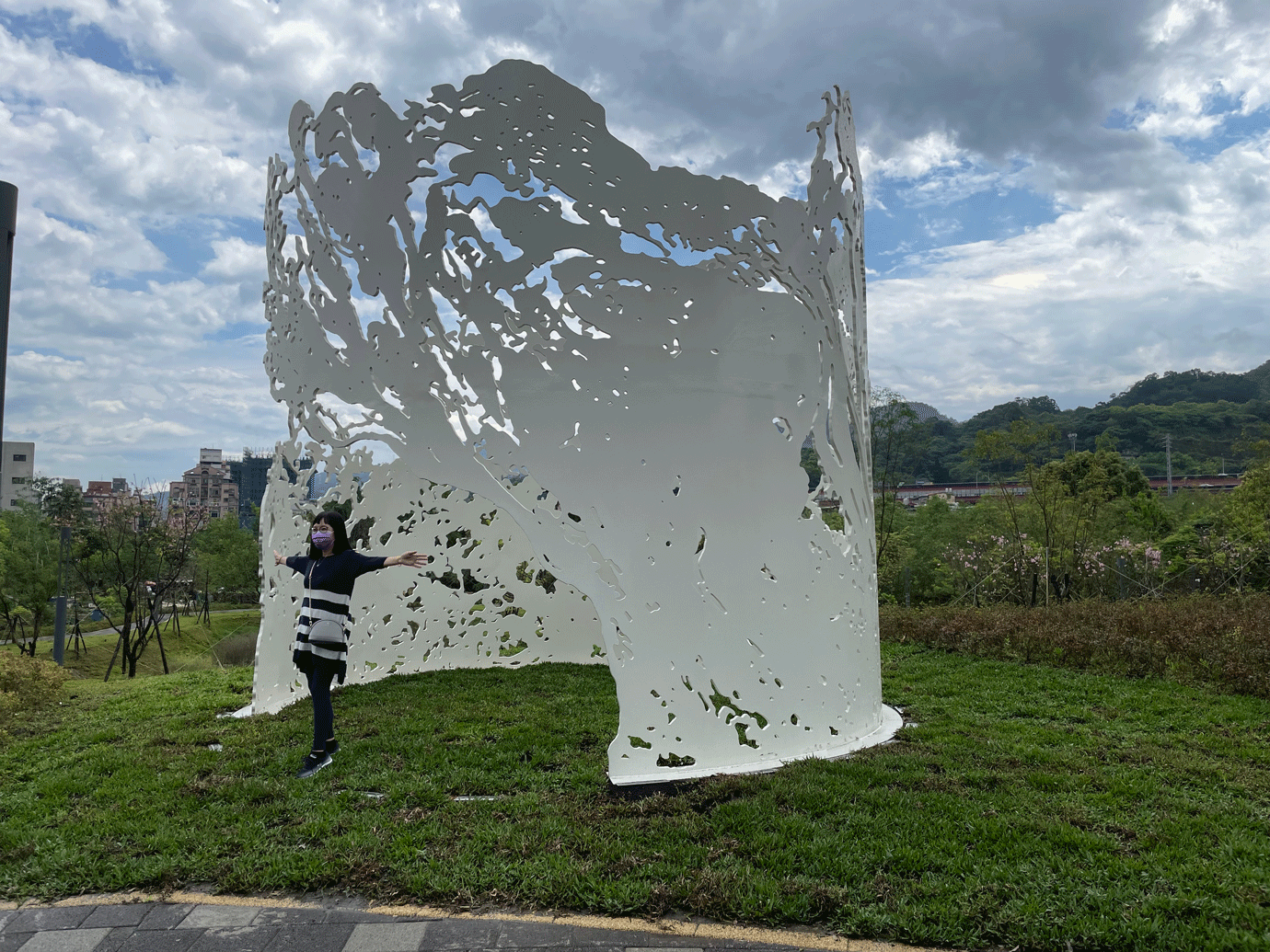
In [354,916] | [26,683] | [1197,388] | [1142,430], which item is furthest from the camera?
[1197,388]

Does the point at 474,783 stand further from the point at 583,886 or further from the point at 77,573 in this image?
the point at 77,573

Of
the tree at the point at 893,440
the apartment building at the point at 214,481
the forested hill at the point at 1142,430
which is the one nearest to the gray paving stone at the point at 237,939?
the tree at the point at 893,440

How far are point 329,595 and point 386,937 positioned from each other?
8.02 ft

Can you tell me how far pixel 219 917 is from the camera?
2.95 meters

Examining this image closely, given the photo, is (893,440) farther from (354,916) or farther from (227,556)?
(227,556)

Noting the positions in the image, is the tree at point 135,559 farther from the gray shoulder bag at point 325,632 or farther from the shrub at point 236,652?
the gray shoulder bag at point 325,632

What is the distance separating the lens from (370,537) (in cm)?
791

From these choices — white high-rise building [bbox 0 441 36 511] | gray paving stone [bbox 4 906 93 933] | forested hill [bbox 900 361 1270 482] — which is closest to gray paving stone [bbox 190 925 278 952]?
gray paving stone [bbox 4 906 93 933]

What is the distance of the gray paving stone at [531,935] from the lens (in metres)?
2.71

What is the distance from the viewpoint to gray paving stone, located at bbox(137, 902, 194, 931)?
290 cm

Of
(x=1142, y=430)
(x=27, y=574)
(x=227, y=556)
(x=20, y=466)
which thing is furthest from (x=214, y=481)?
(x=1142, y=430)

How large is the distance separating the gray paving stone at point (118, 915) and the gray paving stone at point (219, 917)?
187mm

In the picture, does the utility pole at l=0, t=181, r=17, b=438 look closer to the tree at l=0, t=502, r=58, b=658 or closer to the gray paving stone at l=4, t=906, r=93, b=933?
the gray paving stone at l=4, t=906, r=93, b=933

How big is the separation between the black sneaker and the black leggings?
0.16ft
